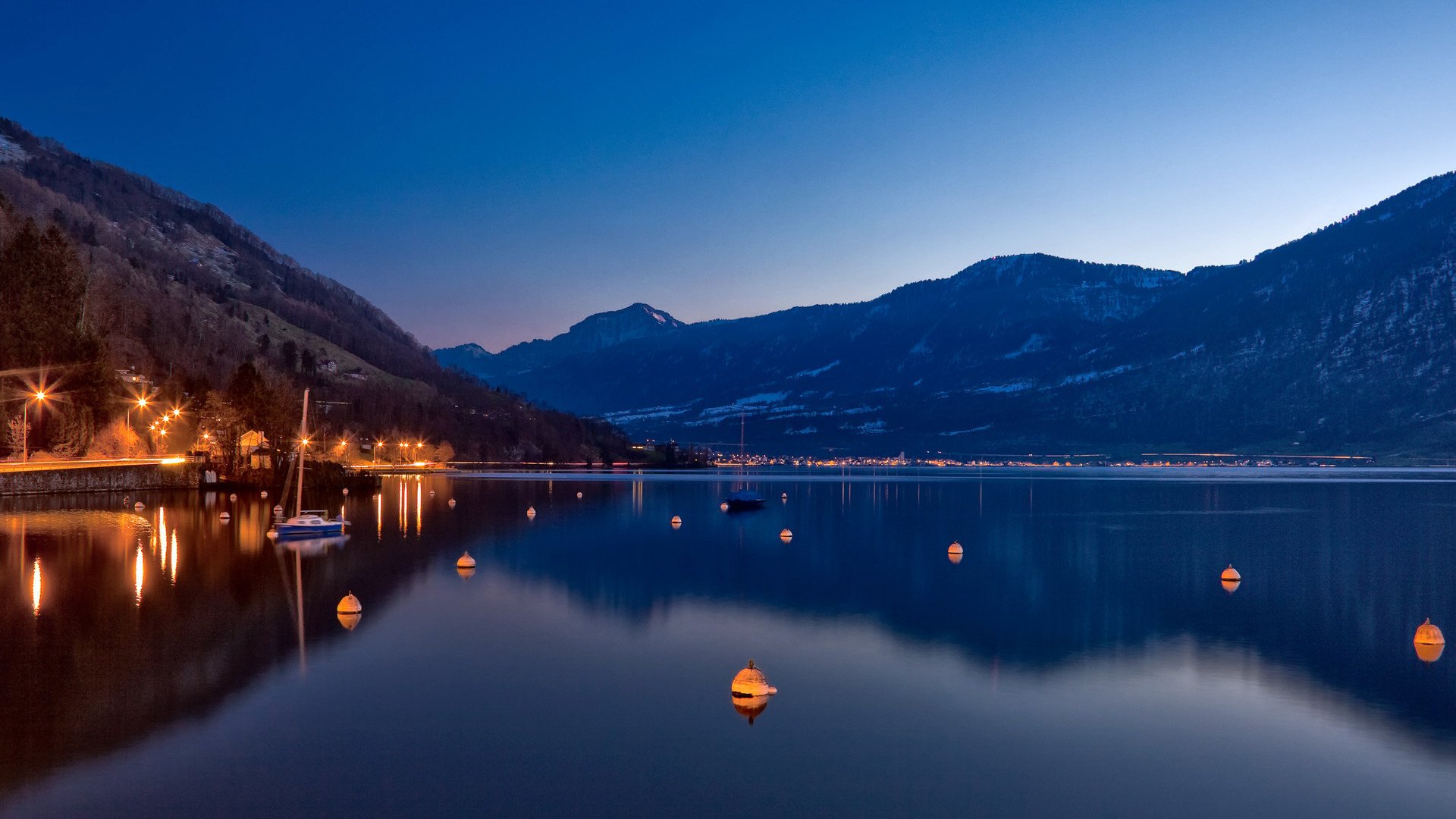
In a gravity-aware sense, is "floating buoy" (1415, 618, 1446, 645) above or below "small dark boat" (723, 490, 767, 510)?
above

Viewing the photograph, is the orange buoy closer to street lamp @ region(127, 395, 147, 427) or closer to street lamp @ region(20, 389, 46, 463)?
street lamp @ region(20, 389, 46, 463)

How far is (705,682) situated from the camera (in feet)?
79.7

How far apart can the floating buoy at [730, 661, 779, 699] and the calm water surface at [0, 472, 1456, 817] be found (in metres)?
0.48

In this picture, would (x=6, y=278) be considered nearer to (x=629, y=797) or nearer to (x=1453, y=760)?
(x=629, y=797)

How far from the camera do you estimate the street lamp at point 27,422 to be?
86.2m

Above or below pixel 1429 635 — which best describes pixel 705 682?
above

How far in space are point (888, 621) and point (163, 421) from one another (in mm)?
113909

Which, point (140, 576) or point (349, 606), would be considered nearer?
point (349, 606)

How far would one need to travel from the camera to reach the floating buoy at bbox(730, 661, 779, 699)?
72.4 ft

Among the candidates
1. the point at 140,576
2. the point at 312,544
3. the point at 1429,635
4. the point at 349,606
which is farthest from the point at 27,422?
the point at 1429,635

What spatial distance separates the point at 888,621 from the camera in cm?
3378

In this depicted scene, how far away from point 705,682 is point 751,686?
2434 mm

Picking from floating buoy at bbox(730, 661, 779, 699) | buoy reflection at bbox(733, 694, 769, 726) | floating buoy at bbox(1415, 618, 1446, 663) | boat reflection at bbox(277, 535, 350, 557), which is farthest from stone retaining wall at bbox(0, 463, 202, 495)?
floating buoy at bbox(1415, 618, 1446, 663)

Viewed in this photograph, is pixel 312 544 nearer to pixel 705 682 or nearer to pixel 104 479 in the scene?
pixel 705 682
